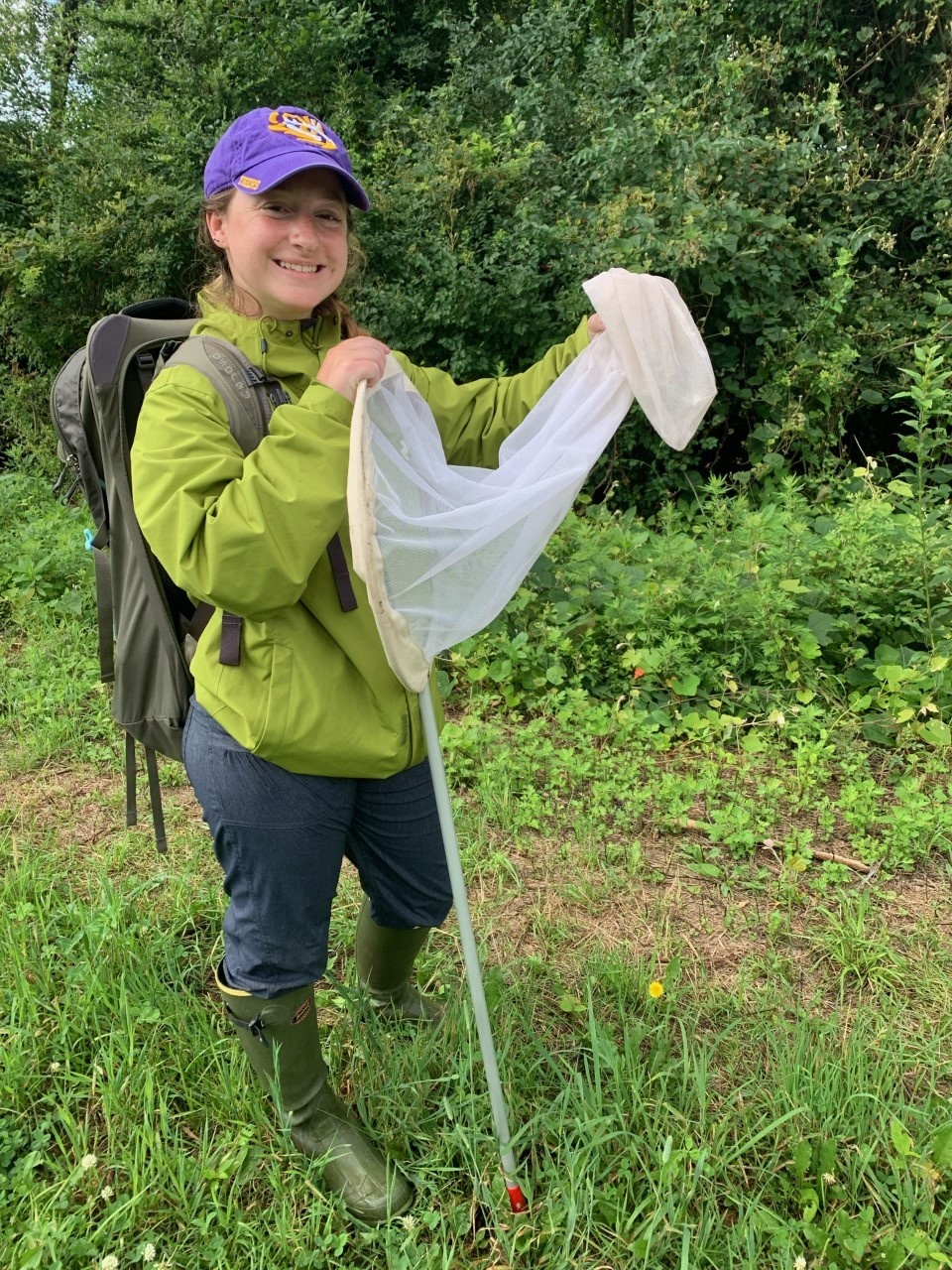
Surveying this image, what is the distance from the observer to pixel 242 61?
592 centimetres

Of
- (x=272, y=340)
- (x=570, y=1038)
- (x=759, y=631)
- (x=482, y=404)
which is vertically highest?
(x=272, y=340)

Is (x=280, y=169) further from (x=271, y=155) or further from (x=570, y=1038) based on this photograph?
(x=570, y=1038)

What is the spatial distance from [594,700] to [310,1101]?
6.84 feet

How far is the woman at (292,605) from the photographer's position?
1.29 meters

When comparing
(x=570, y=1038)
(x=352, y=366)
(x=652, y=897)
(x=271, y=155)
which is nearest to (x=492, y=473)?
(x=352, y=366)

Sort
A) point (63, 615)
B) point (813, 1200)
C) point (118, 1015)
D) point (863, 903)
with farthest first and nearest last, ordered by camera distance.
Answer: point (63, 615) < point (863, 903) < point (118, 1015) < point (813, 1200)

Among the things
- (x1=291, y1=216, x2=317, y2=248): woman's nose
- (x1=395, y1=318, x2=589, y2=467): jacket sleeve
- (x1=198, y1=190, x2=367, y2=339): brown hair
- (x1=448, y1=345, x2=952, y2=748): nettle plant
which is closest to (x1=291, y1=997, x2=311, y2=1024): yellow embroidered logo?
(x1=395, y1=318, x2=589, y2=467): jacket sleeve

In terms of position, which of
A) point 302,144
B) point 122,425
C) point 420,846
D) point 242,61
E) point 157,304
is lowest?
point 420,846

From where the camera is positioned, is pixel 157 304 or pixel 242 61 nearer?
pixel 157 304

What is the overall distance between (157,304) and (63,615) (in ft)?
10.4

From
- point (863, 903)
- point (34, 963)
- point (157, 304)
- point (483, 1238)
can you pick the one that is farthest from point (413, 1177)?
point (157, 304)

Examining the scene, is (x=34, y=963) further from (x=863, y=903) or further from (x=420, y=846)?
(x=863, y=903)

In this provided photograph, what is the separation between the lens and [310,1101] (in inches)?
71.6

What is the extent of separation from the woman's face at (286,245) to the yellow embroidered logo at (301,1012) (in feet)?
4.32
